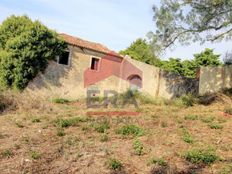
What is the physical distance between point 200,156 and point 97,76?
1802 cm

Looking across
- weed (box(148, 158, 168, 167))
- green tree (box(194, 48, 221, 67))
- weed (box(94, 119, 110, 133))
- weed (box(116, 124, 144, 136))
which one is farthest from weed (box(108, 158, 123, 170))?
green tree (box(194, 48, 221, 67))

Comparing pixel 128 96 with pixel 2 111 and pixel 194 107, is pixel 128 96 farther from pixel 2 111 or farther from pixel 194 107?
pixel 2 111

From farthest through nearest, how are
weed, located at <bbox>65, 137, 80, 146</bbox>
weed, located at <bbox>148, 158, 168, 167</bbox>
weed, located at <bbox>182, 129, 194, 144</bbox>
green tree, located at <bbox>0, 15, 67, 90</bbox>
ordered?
green tree, located at <bbox>0, 15, 67, 90</bbox> < weed, located at <bbox>182, 129, 194, 144</bbox> < weed, located at <bbox>65, 137, 80, 146</bbox> < weed, located at <bbox>148, 158, 168, 167</bbox>

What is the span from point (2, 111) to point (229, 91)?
9951 millimetres

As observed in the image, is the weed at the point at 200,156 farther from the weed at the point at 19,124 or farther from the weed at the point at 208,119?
the weed at the point at 19,124

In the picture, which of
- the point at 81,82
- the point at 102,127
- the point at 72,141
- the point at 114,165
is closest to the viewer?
the point at 114,165

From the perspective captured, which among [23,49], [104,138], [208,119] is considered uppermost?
[23,49]

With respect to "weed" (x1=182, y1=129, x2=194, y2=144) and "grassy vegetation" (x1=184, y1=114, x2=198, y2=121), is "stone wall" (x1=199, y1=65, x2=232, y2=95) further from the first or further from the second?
"weed" (x1=182, y1=129, x2=194, y2=144)

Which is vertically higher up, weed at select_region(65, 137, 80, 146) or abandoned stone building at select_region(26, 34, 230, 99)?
abandoned stone building at select_region(26, 34, 230, 99)

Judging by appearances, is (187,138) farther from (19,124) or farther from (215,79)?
(215,79)

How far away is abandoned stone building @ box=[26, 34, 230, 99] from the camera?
21516mm

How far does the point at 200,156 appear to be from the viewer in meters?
6.46

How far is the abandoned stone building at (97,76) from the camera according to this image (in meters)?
21.5

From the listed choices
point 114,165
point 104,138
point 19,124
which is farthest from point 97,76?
point 114,165
